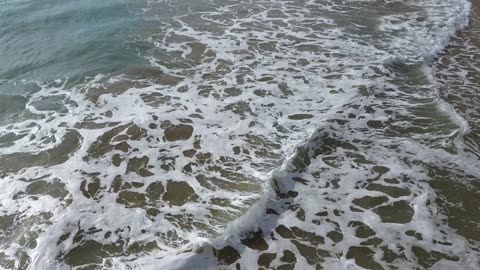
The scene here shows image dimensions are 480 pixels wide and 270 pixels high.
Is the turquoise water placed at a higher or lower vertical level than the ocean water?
higher

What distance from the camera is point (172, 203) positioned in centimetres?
536

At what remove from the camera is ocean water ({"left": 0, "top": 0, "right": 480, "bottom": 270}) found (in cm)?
474

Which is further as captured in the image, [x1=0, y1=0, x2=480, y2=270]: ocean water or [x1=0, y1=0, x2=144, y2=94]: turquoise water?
[x1=0, y1=0, x2=144, y2=94]: turquoise water

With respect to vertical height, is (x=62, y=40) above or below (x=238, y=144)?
above

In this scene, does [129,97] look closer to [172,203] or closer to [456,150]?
[172,203]

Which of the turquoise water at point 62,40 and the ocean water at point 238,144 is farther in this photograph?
the turquoise water at point 62,40

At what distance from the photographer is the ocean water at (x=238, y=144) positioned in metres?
4.74

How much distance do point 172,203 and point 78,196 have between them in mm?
1272

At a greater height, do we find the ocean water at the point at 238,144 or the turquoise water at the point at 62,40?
the turquoise water at the point at 62,40

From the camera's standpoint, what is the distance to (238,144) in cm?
637

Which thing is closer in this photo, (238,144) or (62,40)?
(238,144)

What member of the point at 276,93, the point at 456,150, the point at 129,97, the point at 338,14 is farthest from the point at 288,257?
the point at 338,14

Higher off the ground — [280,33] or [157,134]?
[280,33]

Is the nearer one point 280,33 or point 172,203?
point 172,203
